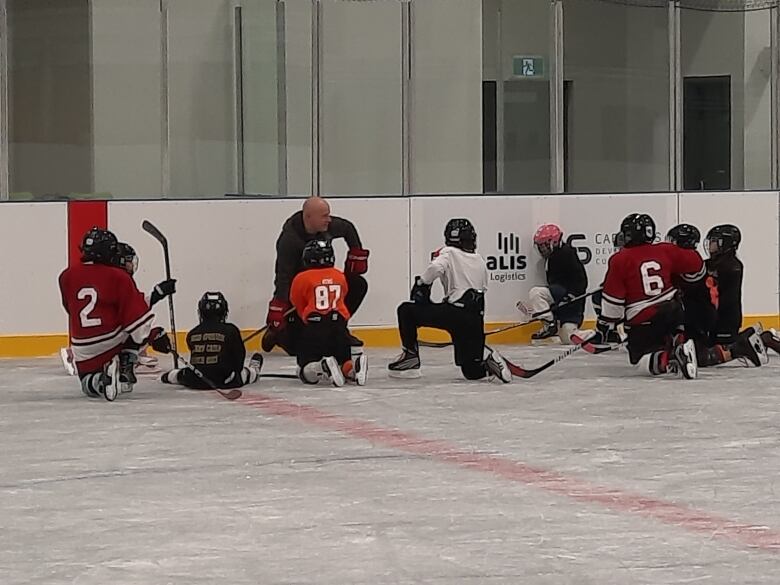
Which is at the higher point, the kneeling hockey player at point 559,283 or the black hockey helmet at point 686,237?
the black hockey helmet at point 686,237

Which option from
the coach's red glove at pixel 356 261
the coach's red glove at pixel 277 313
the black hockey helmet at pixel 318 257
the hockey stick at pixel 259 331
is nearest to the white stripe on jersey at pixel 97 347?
the black hockey helmet at pixel 318 257

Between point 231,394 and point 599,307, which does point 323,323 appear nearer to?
point 231,394

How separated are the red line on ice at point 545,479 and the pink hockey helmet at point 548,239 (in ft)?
12.6

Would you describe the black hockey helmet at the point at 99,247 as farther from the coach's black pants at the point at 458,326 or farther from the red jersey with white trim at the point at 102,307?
the coach's black pants at the point at 458,326

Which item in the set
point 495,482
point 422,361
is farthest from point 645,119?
point 495,482

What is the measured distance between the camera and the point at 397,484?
17.8ft

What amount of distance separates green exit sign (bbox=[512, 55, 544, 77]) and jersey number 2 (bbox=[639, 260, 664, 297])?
3832 mm

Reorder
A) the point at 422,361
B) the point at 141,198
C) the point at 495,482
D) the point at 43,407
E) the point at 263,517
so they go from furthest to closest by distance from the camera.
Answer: the point at 141,198 < the point at 422,361 < the point at 43,407 < the point at 495,482 < the point at 263,517

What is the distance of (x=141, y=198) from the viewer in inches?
439

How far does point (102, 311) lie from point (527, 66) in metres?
5.45

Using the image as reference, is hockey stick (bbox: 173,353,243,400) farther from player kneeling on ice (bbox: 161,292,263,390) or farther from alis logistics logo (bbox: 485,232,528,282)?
alis logistics logo (bbox: 485,232,528,282)

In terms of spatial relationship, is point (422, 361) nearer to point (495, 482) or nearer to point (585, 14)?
point (585, 14)

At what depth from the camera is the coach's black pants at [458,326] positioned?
8719mm

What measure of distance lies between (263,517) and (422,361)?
552 cm
